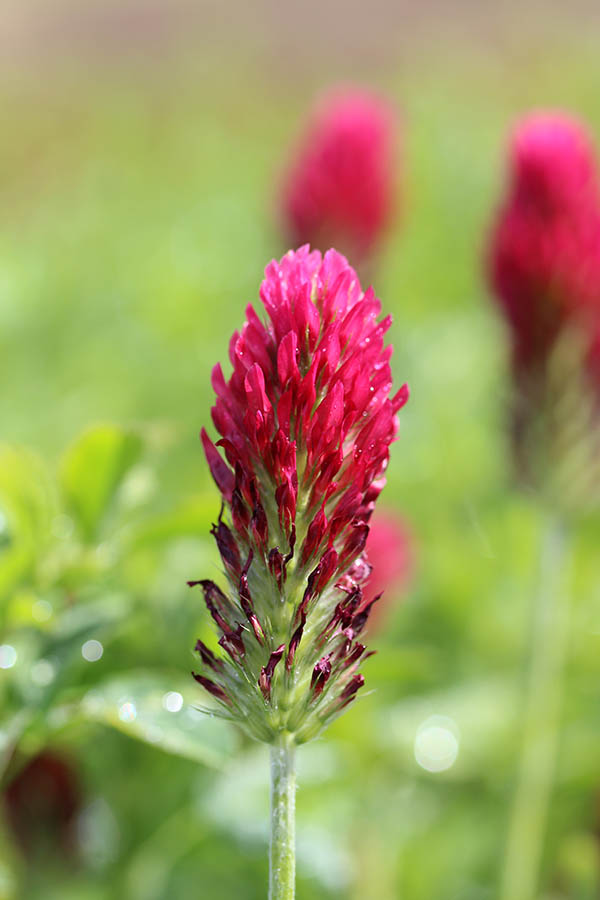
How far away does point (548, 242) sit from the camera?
2748 millimetres

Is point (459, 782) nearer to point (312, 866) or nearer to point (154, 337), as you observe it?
point (312, 866)

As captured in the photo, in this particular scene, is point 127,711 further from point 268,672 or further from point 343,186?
point 343,186

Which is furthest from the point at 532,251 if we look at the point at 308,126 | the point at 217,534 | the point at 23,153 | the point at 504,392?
the point at 23,153

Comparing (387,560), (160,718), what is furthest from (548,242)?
(160,718)

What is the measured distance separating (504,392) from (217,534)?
1759 mm

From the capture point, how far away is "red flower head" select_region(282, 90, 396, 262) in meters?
4.75

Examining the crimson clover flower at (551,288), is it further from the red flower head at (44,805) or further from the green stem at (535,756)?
the red flower head at (44,805)

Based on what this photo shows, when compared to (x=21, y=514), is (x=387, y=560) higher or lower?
higher

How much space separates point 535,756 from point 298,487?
180cm

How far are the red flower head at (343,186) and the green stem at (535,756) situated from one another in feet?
7.32

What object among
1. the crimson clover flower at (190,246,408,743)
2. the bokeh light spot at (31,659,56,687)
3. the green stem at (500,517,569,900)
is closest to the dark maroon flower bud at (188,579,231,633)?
the crimson clover flower at (190,246,408,743)

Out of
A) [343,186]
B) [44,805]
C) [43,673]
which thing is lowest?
[44,805]

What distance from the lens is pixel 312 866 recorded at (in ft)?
7.86

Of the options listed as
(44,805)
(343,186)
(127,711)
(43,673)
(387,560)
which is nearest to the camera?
(127,711)
